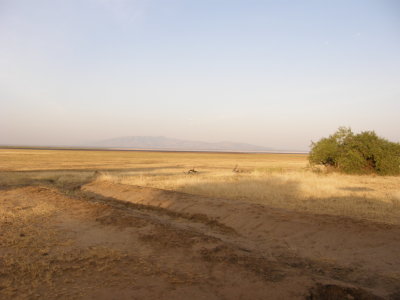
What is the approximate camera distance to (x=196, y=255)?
6754 mm

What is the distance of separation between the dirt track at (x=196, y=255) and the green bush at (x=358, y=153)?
1748 cm

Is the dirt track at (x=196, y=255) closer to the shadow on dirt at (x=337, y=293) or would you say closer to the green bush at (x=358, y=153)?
the shadow on dirt at (x=337, y=293)

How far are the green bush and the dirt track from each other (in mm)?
17483

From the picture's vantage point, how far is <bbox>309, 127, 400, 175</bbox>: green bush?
81.2ft

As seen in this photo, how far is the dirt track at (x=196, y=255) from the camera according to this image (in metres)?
5.12

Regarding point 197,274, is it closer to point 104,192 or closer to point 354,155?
point 104,192

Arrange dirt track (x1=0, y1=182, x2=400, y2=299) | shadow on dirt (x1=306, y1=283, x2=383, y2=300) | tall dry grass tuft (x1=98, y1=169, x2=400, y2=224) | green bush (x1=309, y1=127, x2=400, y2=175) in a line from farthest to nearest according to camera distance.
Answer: green bush (x1=309, y1=127, x2=400, y2=175), tall dry grass tuft (x1=98, y1=169, x2=400, y2=224), dirt track (x1=0, y1=182, x2=400, y2=299), shadow on dirt (x1=306, y1=283, x2=383, y2=300)

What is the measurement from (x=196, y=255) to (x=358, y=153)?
22835mm

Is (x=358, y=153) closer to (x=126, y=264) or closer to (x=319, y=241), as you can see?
(x=319, y=241)

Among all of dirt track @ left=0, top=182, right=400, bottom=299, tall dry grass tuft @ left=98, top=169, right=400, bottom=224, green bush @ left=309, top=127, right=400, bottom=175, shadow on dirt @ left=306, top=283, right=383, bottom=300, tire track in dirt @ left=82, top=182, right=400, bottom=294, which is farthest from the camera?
green bush @ left=309, top=127, right=400, bottom=175

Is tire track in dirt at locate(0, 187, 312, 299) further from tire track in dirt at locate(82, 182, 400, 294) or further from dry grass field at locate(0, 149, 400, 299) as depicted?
tire track in dirt at locate(82, 182, 400, 294)

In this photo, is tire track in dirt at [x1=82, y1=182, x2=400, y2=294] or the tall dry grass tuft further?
the tall dry grass tuft

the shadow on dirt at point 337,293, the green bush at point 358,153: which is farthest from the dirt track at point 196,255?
the green bush at point 358,153

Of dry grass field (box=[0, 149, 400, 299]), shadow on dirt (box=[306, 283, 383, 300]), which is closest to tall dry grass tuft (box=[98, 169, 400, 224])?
dry grass field (box=[0, 149, 400, 299])
